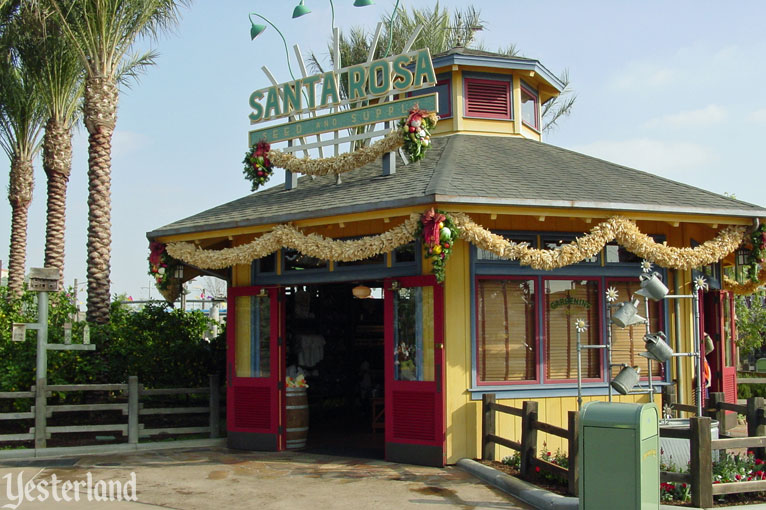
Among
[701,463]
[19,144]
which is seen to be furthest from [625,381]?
[19,144]

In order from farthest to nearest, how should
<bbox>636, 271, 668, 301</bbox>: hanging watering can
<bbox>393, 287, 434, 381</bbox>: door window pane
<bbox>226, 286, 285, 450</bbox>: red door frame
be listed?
<bbox>226, 286, 285, 450</bbox>: red door frame → <bbox>393, 287, 434, 381</bbox>: door window pane → <bbox>636, 271, 668, 301</bbox>: hanging watering can

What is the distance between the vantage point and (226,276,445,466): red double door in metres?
11.4

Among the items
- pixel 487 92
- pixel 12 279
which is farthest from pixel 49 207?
pixel 487 92

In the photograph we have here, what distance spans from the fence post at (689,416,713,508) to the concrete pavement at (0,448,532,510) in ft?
6.52

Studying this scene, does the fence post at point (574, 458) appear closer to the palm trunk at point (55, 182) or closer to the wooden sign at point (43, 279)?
the wooden sign at point (43, 279)

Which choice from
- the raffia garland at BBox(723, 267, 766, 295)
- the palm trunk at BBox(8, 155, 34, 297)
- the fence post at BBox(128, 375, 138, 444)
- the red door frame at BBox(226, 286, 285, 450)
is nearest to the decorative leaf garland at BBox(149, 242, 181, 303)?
the red door frame at BBox(226, 286, 285, 450)

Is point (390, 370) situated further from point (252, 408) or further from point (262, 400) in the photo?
point (252, 408)

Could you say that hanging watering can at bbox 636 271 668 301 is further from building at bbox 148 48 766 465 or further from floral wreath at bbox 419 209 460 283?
floral wreath at bbox 419 209 460 283

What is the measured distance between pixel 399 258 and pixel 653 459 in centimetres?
515

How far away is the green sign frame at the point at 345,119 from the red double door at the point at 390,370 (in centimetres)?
271

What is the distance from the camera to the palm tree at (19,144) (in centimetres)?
2273

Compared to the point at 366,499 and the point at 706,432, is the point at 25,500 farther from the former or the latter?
the point at 706,432

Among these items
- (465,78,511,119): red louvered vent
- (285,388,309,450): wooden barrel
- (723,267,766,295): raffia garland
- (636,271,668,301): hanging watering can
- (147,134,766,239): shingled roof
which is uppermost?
(465,78,511,119): red louvered vent

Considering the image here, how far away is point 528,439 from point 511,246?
8.36ft
